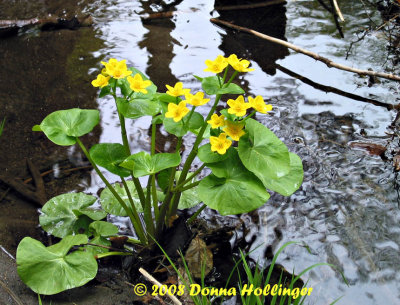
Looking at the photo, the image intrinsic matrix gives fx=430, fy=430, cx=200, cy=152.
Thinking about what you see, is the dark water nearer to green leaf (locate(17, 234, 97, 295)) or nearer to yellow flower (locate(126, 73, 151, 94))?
green leaf (locate(17, 234, 97, 295))

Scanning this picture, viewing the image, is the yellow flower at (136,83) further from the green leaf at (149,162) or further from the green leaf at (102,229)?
the green leaf at (102,229)

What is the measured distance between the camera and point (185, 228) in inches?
77.6

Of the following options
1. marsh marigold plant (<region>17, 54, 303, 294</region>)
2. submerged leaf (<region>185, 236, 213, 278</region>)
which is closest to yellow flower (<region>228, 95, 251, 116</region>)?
marsh marigold plant (<region>17, 54, 303, 294</region>)

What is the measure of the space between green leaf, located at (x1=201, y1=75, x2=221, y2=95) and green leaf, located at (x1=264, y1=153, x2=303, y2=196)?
1.31 feet

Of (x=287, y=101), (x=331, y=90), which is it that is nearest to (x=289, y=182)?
(x=287, y=101)

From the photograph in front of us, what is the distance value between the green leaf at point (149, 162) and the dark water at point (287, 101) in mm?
744

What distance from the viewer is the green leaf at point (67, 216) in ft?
6.50

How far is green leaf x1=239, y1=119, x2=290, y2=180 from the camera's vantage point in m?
1.55

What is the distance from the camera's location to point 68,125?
1.77 m

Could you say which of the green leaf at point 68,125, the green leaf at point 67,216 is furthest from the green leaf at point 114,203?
the green leaf at point 68,125

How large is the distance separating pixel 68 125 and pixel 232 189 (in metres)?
0.73

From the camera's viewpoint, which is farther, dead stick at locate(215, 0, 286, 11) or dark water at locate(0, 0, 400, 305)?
dead stick at locate(215, 0, 286, 11)

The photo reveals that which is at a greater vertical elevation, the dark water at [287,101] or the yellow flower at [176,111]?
the yellow flower at [176,111]

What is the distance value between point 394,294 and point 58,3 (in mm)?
3826
